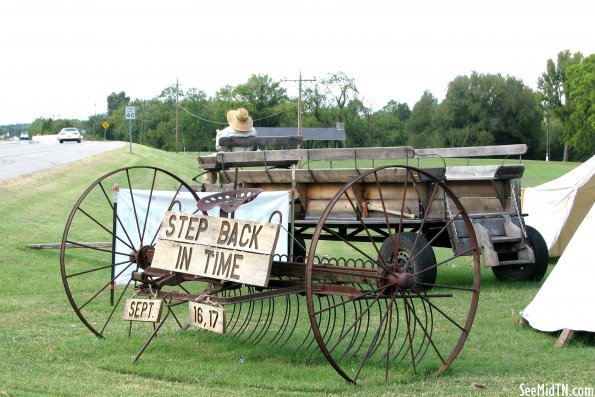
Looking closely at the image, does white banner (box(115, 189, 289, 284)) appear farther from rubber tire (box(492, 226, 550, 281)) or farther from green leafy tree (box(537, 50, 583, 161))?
green leafy tree (box(537, 50, 583, 161))

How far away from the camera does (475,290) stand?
24.5 ft

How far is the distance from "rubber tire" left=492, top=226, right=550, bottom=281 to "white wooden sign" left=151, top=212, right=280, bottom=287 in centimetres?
755

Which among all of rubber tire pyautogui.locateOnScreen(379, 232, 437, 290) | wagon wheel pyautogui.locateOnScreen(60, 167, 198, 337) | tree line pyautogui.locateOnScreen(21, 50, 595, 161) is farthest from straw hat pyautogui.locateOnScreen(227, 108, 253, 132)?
tree line pyautogui.locateOnScreen(21, 50, 595, 161)

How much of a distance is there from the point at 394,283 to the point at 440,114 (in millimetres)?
94855

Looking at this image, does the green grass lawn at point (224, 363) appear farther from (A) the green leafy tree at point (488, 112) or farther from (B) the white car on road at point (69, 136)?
(A) the green leafy tree at point (488, 112)

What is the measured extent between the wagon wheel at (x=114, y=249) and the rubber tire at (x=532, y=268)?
17.0 ft

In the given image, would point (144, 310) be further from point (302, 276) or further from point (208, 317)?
point (302, 276)

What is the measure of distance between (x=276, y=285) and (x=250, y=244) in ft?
3.36

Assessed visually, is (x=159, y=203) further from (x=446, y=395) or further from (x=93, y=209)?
(x=93, y=209)

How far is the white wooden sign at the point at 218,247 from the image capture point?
6.99m

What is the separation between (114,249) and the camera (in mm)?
10305

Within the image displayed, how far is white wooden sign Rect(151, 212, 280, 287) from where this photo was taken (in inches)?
275

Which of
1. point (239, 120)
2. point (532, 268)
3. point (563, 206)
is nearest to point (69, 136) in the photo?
point (563, 206)

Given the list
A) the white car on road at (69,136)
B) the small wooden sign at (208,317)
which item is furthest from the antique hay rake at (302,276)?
the white car on road at (69,136)
